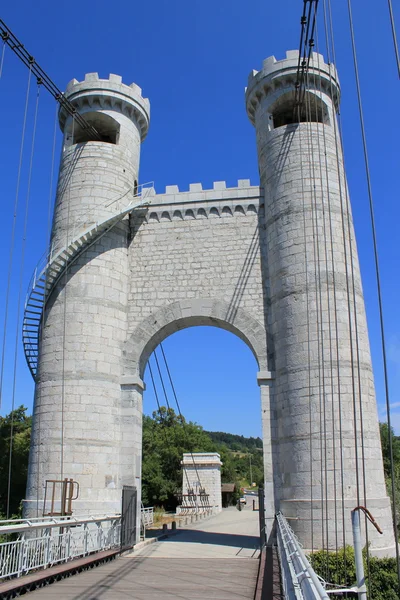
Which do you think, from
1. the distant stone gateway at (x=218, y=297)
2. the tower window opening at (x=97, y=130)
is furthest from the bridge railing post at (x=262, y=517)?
the tower window opening at (x=97, y=130)

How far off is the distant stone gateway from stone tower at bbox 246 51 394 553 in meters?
0.04

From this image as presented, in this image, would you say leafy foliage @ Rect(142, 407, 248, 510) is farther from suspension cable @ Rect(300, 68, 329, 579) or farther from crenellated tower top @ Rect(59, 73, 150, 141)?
crenellated tower top @ Rect(59, 73, 150, 141)

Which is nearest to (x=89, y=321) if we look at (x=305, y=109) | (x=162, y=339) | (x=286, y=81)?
(x=162, y=339)

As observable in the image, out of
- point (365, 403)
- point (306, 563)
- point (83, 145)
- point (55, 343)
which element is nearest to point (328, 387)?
point (365, 403)

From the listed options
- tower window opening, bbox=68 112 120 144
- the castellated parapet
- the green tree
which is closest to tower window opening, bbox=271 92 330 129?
tower window opening, bbox=68 112 120 144

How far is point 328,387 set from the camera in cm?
1245

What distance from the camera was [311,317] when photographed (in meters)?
13.1

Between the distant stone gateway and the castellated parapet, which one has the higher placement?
the distant stone gateway

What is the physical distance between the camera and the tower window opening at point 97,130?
1683cm

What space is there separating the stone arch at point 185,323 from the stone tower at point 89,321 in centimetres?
45

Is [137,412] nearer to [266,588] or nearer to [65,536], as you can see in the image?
[65,536]

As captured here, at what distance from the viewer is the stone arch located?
46.1 feet

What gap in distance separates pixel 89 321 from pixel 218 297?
147 inches

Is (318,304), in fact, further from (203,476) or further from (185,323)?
(203,476)
